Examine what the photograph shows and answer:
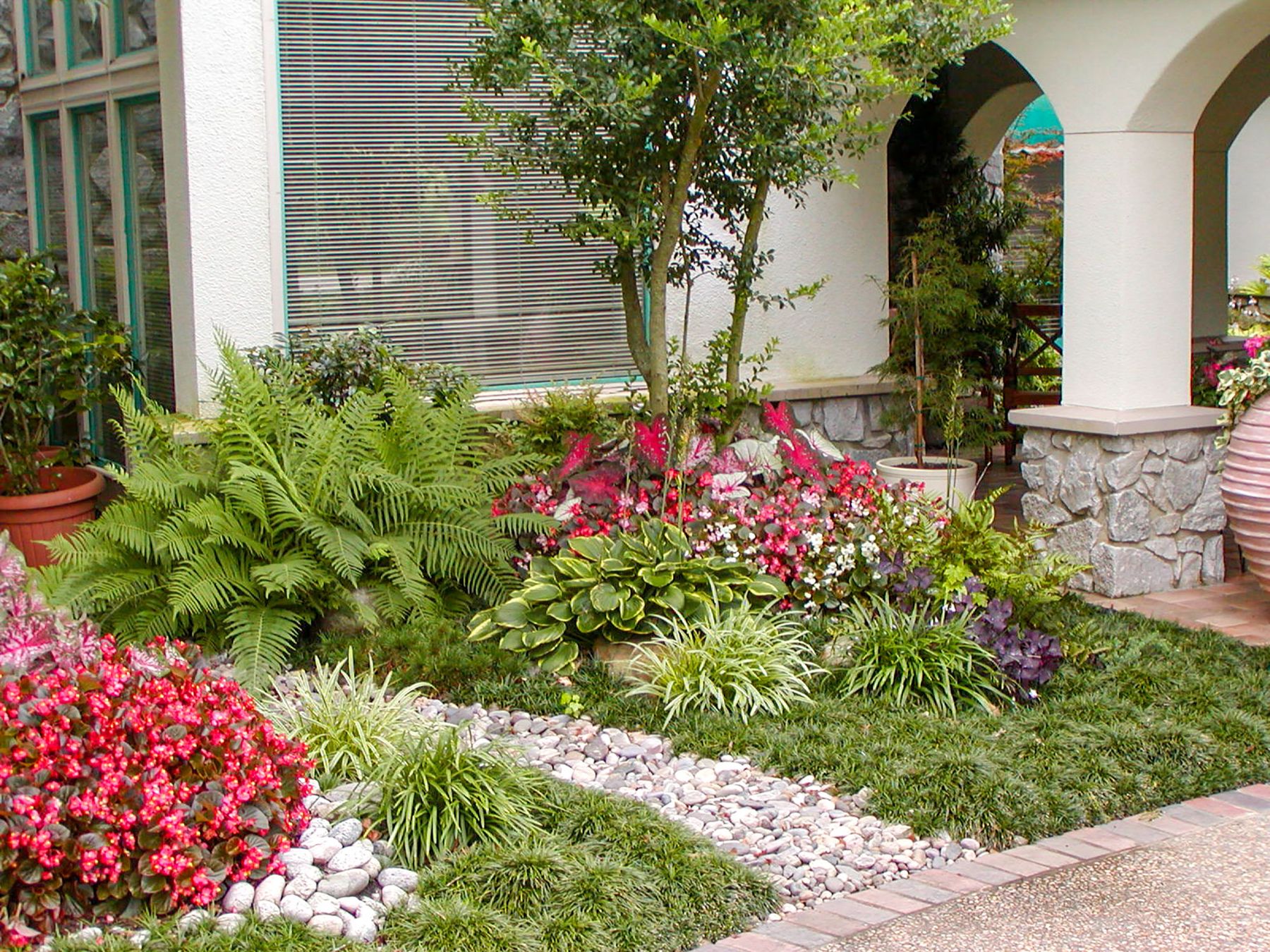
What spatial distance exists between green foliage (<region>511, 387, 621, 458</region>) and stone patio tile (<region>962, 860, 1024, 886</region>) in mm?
3306

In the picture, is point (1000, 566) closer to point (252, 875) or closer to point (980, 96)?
point (252, 875)

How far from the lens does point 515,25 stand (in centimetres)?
627

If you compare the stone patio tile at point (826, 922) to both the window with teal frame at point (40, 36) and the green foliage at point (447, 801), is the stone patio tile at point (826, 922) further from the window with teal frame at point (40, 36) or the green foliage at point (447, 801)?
the window with teal frame at point (40, 36)

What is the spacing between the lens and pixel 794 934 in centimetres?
377

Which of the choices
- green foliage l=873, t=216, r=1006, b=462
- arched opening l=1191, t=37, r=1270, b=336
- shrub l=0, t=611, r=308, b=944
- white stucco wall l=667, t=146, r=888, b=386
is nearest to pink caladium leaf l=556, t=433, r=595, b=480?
white stucco wall l=667, t=146, r=888, b=386

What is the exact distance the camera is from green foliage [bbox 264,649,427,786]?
4.50 metres

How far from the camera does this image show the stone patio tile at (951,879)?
4.03m

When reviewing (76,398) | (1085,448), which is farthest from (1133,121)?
(76,398)

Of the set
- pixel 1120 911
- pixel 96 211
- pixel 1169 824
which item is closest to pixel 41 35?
pixel 96 211

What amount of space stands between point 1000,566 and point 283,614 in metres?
2.86

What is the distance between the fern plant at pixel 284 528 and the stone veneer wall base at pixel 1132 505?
8.40ft

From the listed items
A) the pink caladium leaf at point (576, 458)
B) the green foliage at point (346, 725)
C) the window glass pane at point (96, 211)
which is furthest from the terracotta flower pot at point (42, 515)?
the green foliage at point (346, 725)

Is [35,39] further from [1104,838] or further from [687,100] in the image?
[1104,838]

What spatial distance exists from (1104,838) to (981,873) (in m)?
0.48
